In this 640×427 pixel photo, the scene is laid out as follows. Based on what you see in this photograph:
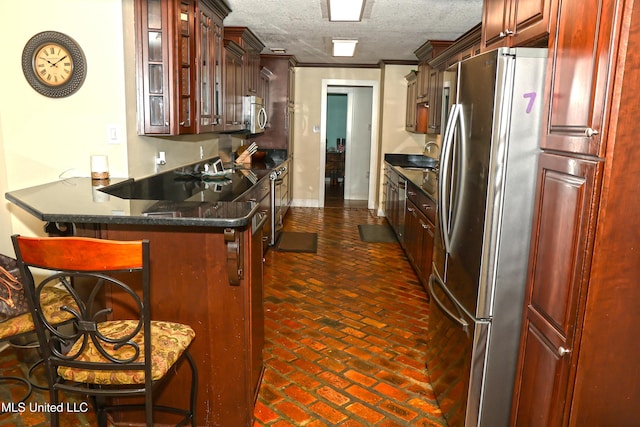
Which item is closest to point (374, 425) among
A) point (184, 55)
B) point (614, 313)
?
point (614, 313)

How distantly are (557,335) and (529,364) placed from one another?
28cm

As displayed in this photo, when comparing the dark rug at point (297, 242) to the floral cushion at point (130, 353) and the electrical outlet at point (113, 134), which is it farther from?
the floral cushion at point (130, 353)

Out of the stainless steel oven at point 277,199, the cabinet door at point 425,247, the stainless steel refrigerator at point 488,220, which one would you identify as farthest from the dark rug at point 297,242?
the stainless steel refrigerator at point 488,220

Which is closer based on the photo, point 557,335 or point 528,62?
point 557,335

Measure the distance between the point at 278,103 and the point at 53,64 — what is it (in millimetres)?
4650

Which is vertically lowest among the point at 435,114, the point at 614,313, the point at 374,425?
the point at 374,425

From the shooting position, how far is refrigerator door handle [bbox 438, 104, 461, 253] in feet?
8.07

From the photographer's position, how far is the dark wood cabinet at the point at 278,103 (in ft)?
24.5

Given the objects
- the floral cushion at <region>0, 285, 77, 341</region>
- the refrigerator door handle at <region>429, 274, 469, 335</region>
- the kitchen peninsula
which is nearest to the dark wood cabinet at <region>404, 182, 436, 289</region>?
the refrigerator door handle at <region>429, 274, 469, 335</region>

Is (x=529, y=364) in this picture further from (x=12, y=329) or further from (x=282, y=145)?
(x=282, y=145)

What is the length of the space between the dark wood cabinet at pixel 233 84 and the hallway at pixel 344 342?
153 centimetres

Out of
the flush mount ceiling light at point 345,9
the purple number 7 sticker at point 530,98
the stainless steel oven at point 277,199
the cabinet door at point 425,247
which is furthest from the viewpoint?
the stainless steel oven at point 277,199

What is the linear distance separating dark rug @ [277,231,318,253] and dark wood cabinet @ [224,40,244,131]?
58.1 inches

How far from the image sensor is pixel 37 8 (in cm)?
305
